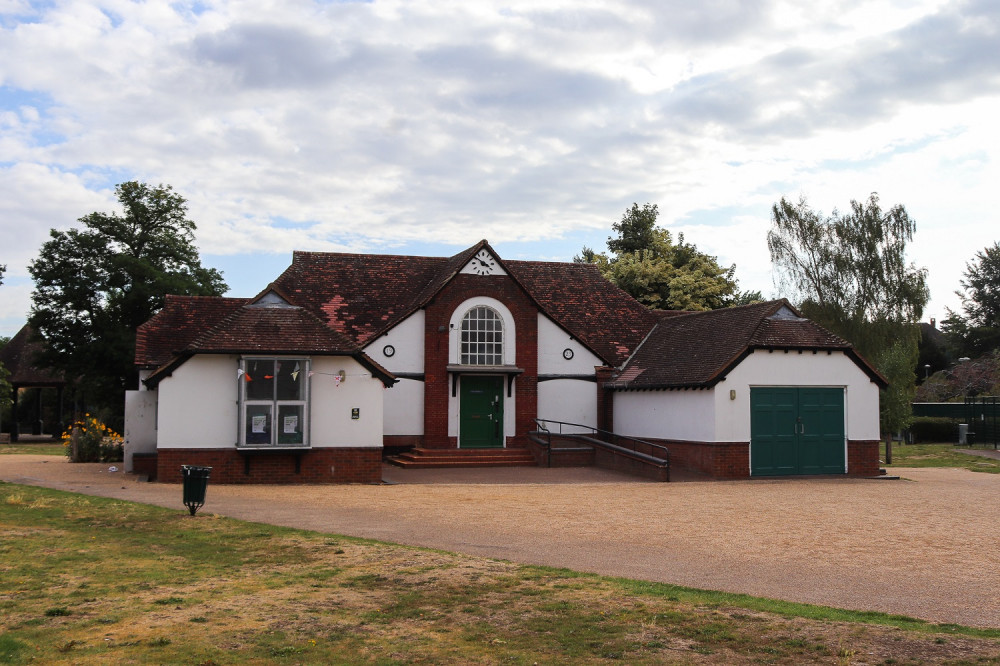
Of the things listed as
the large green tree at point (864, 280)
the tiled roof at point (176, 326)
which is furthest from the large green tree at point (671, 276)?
the tiled roof at point (176, 326)

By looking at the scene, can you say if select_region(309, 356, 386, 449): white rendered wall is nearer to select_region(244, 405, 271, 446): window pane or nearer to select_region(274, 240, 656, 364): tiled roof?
select_region(244, 405, 271, 446): window pane

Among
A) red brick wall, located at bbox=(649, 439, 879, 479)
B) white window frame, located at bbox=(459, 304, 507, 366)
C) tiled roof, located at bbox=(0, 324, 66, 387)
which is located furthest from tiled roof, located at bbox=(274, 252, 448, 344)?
tiled roof, located at bbox=(0, 324, 66, 387)

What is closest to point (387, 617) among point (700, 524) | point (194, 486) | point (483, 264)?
point (194, 486)

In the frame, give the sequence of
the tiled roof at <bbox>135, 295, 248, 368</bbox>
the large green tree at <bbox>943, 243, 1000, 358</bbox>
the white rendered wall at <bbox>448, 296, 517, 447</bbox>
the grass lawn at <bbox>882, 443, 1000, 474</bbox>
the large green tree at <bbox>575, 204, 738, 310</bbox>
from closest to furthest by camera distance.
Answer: the tiled roof at <bbox>135, 295, 248, 368</bbox> < the white rendered wall at <bbox>448, 296, 517, 447</bbox> < the grass lawn at <bbox>882, 443, 1000, 474</bbox> < the large green tree at <bbox>575, 204, 738, 310</bbox> < the large green tree at <bbox>943, 243, 1000, 358</bbox>

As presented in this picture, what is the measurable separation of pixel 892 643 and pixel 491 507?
10.3 metres

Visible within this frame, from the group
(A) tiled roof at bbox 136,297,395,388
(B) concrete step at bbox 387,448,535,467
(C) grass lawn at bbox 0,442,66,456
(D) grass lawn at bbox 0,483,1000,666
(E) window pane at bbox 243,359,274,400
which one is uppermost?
(A) tiled roof at bbox 136,297,395,388

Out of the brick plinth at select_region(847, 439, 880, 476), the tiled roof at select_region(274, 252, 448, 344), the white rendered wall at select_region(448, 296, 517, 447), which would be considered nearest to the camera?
the brick plinth at select_region(847, 439, 880, 476)

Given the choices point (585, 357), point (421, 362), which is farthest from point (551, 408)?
point (421, 362)

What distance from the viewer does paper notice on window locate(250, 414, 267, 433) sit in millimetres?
22219

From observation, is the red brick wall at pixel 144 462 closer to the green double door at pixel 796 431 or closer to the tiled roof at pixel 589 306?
the tiled roof at pixel 589 306

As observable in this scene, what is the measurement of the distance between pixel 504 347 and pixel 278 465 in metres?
9.01

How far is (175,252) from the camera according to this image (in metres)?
42.7

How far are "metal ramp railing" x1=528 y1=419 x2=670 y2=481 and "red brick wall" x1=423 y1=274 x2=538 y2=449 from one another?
2.25 feet

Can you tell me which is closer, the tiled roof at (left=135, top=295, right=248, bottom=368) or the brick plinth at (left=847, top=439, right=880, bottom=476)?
the tiled roof at (left=135, top=295, right=248, bottom=368)
